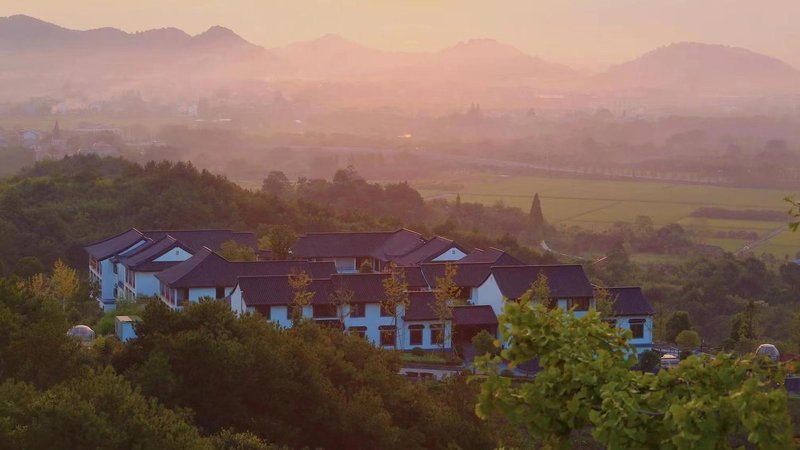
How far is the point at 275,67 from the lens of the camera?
152 metres

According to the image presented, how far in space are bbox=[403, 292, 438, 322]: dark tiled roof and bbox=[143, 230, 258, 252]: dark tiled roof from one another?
22.1 feet

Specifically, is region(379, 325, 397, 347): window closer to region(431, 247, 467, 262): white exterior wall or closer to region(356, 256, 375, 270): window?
region(431, 247, 467, 262): white exterior wall

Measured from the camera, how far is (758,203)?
61.3 m

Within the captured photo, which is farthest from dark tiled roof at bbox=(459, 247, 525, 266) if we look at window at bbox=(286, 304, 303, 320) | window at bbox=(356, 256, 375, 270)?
window at bbox=(286, 304, 303, 320)

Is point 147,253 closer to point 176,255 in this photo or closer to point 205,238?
point 176,255

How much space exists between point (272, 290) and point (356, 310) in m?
1.57

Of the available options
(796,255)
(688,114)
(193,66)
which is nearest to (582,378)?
(796,255)

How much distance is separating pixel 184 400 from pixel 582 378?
9.77m

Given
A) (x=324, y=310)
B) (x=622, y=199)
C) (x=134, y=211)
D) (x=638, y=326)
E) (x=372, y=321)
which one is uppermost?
(x=134, y=211)

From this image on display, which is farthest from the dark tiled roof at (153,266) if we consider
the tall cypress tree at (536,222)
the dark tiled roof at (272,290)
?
the tall cypress tree at (536,222)

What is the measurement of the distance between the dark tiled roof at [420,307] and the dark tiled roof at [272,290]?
4.90 feet

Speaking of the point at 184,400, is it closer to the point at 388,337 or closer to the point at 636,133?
the point at 388,337

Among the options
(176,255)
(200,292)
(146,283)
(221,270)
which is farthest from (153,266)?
(200,292)

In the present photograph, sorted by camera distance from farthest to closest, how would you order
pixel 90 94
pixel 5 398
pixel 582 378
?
pixel 90 94 < pixel 5 398 < pixel 582 378
